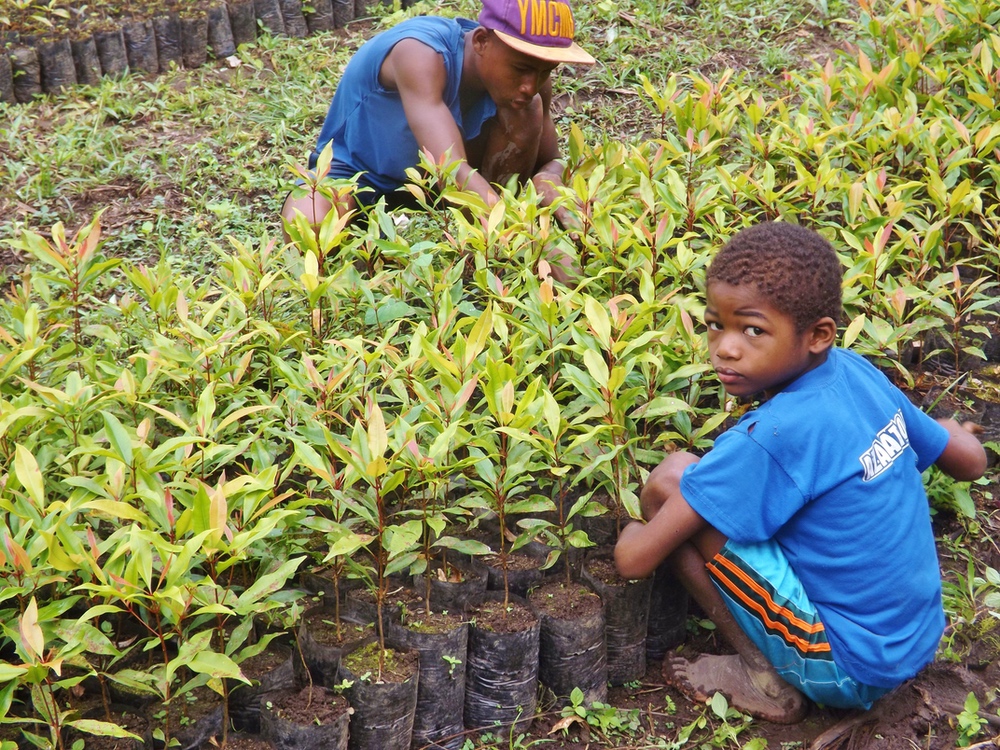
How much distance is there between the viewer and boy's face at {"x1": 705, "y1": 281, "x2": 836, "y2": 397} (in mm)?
2295

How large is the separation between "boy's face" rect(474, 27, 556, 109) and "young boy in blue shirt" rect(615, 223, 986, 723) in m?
1.56

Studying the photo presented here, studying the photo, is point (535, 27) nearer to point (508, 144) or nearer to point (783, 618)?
point (508, 144)

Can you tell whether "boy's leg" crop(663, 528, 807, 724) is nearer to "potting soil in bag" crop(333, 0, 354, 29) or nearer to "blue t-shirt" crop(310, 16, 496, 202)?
"blue t-shirt" crop(310, 16, 496, 202)

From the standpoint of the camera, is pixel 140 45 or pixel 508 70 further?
pixel 140 45

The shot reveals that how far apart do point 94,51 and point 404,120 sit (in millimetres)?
2826

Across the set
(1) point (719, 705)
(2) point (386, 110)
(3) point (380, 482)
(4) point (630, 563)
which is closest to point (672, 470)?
(4) point (630, 563)

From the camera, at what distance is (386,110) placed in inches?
156

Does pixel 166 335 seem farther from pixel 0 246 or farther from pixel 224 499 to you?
pixel 0 246

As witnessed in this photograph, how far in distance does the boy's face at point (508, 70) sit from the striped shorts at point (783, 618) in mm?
2050

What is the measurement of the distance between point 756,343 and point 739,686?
81cm

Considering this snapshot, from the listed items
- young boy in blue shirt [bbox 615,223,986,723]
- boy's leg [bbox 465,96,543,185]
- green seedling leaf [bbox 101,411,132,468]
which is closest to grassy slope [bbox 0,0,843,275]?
boy's leg [bbox 465,96,543,185]

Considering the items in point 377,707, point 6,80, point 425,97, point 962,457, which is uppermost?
point 425,97

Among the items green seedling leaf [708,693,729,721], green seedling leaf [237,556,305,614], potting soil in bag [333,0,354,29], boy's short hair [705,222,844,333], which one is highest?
boy's short hair [705,222,844,333]

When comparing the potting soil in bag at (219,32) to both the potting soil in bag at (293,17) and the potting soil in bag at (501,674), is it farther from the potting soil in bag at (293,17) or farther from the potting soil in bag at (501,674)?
the potting soil in bag at (501,674)
